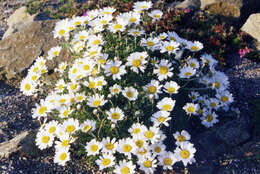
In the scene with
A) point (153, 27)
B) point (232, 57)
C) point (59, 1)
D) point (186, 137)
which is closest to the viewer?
point (186, 137)

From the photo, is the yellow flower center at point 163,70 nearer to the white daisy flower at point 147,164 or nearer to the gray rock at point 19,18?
the white daisy flower at point 147,164

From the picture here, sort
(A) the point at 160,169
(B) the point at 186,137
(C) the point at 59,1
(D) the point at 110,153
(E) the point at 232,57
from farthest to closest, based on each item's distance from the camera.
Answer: (C) the point at 59,1, (E) the point at 232,57, (A) the point at 160,169, (B) the point at 186,137, (D) the point at 110,153

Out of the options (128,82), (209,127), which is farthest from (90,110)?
(209,127)

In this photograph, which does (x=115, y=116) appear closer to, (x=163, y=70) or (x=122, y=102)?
(x=122, y=102)

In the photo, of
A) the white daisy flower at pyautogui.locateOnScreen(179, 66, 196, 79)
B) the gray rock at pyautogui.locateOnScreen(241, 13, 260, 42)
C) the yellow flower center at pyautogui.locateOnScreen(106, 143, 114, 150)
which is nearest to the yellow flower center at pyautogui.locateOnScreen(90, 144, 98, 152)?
the yellow flower center at pyautogui.locateOnScreen(106, 143, 114, 150)

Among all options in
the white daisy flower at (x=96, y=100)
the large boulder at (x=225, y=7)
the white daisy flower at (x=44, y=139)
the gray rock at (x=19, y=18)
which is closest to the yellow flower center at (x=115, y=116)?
the white daisy flower at (x=96, y=100)

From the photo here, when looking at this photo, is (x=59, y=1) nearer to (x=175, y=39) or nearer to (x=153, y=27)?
(x=153, y=27)

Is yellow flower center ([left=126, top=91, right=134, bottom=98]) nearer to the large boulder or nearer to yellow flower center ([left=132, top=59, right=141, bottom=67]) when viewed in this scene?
yellow flower center ([left=132, top=59, right=141, bottom=67])
